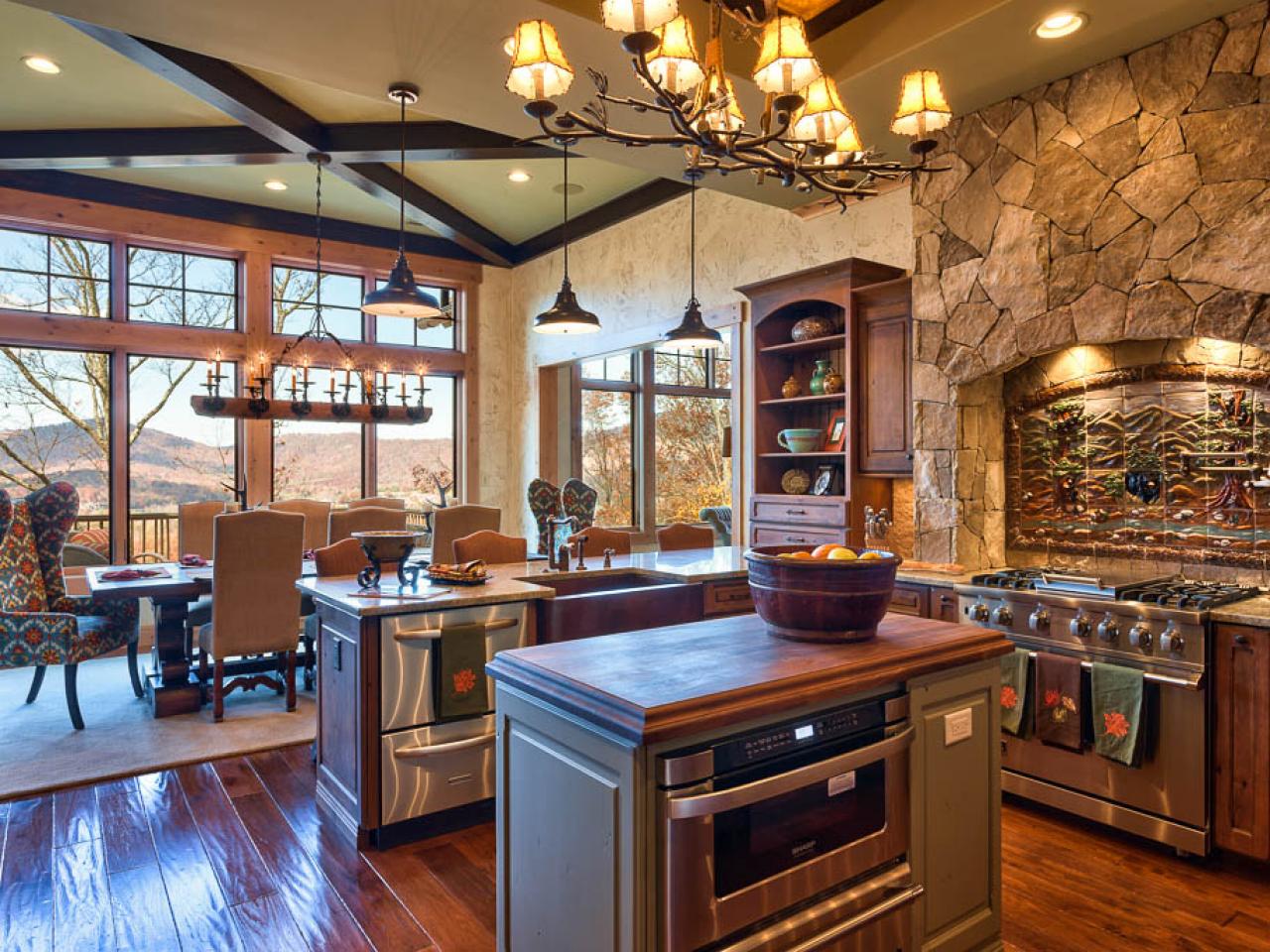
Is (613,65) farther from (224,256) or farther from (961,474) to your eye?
(224,256)

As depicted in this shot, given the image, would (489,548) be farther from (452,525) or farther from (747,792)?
(747,792)

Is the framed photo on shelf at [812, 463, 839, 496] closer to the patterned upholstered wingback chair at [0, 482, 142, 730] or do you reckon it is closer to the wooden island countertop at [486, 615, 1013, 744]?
the wooden island countertop at [486, 615, 1013, 744]

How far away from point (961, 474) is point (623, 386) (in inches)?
180

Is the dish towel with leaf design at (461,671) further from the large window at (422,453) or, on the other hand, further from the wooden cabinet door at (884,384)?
the large window at (422,453)

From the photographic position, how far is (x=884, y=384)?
4.27 m

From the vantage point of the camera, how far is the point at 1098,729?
9.59 feet

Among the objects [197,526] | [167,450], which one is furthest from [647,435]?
[167,450]

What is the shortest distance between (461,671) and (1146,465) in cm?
303

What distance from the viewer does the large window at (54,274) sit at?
5.89 metres

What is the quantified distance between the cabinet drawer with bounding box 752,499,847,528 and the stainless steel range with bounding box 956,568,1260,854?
1229mm

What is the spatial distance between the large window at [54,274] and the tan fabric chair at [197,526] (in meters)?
1.90

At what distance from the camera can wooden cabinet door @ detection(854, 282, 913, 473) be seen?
415 centimetres

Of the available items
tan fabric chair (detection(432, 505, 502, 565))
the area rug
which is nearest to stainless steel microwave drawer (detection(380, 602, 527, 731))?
the area rug

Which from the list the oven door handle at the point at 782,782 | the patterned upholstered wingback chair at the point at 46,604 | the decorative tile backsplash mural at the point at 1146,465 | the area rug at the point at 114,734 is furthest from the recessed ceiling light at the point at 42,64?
the decorative tile backsplash mural at the point at 1146,465
